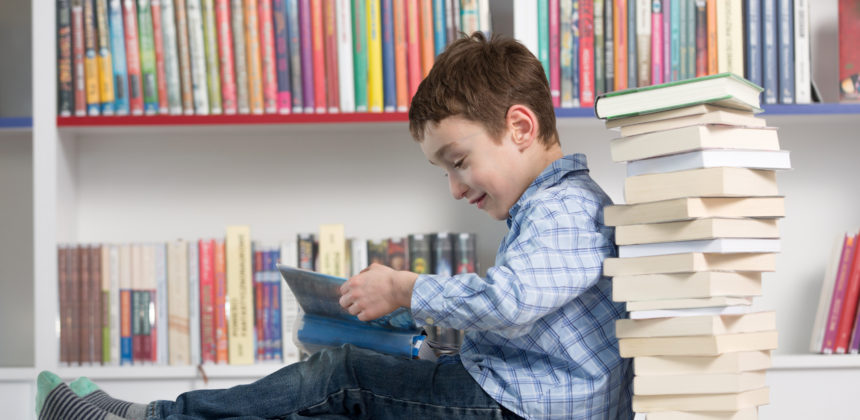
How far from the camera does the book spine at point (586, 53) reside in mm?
1655

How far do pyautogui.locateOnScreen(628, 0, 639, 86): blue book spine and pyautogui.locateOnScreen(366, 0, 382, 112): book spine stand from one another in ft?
1.32

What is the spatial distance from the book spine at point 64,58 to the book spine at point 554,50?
1.00 m

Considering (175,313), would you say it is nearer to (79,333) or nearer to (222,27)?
(79,333)

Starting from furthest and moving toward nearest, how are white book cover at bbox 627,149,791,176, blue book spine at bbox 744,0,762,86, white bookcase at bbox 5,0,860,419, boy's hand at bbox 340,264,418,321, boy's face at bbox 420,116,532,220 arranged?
white bookcase at bbox 5,0,860,419 < blue book spine at bbox 744,0,762,86 < boy's face at bbox 420,116,532,220 < boy's hand at bbox 340,264,418,321 < white book cover at bbox 627,149,791,176

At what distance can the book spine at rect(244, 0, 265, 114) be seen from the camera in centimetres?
168

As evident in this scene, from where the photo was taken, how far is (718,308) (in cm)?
91

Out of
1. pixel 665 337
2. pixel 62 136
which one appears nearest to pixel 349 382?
pixel 665 337

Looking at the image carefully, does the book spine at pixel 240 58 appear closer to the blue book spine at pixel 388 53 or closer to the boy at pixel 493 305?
the blue book spine at pixel 388 53

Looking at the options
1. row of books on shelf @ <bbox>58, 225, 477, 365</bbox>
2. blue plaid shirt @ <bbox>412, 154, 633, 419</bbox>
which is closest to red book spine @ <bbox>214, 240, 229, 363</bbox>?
row of books on shelf @ <bbox>58, 225, 477, 365</bbox>

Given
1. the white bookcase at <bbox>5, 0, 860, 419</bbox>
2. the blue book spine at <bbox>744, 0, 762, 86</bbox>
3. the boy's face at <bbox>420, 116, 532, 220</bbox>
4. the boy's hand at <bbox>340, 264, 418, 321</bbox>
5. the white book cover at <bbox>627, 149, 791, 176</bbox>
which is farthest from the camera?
the white bookcase at <bbox>5, 0, 860, 419</bbox>

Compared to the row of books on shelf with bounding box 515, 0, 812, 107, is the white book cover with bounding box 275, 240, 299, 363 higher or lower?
lower

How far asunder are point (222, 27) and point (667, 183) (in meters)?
1.10

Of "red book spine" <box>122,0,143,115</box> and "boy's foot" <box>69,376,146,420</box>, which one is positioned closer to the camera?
"boy's foot" <box>69,376,146,420</box>

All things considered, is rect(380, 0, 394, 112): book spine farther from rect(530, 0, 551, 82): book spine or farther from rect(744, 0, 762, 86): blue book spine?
rect(744, 0, 762, 86): blue book spine
